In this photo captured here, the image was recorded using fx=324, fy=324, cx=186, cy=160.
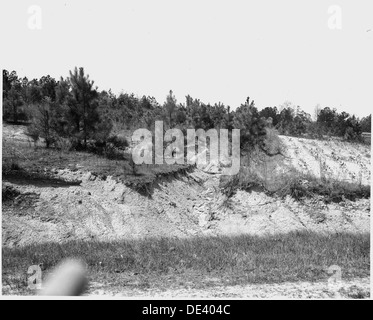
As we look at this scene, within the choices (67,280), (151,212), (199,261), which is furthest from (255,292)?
(151,212)

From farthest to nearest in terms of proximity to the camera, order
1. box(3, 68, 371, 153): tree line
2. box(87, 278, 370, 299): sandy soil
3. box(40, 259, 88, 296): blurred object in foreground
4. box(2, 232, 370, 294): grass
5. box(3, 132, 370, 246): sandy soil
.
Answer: box(3, 68, 371, 153): tree line, box(3, 132, 370, 246): sandy soil, box(2, 232, 370, 294): grass, box(40, 259, 88, 296): blurred object in foreground, box(87, 278, 370, 299): sandy soil

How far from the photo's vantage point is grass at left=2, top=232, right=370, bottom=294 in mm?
5418

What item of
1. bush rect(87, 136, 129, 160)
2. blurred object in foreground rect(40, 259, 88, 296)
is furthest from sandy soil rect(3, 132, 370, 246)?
blurred object in foreground rect(40, 259, 88, 296)

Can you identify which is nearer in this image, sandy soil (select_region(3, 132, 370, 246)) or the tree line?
sandy soil (select_region(3, 132, 370, 246))

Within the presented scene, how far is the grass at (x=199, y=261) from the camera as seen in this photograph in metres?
5.42

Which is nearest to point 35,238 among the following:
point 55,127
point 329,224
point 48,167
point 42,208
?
point 42,208

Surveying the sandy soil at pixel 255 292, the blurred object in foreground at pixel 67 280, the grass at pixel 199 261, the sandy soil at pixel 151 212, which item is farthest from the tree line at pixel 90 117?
the sandy soil at pixel 255 292

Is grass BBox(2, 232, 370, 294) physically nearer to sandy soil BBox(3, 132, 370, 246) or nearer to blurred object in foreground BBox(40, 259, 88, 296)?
blurred object in foreground BBox(40, 259, 88, 296)

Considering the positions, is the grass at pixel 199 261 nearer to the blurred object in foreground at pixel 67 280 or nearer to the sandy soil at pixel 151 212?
the blurred object in foreground at pixel 67 280

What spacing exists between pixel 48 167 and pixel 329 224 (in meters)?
13.1

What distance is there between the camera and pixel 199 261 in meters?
6.19

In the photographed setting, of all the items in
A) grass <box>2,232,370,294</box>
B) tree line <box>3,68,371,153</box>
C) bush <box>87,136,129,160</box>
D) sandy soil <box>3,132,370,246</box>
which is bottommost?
sandy soil <box>3,132,370,246</box>

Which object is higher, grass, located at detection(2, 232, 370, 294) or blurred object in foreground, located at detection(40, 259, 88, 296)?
blurred object in foreground, located at detection(40, 259, 88, 296)
